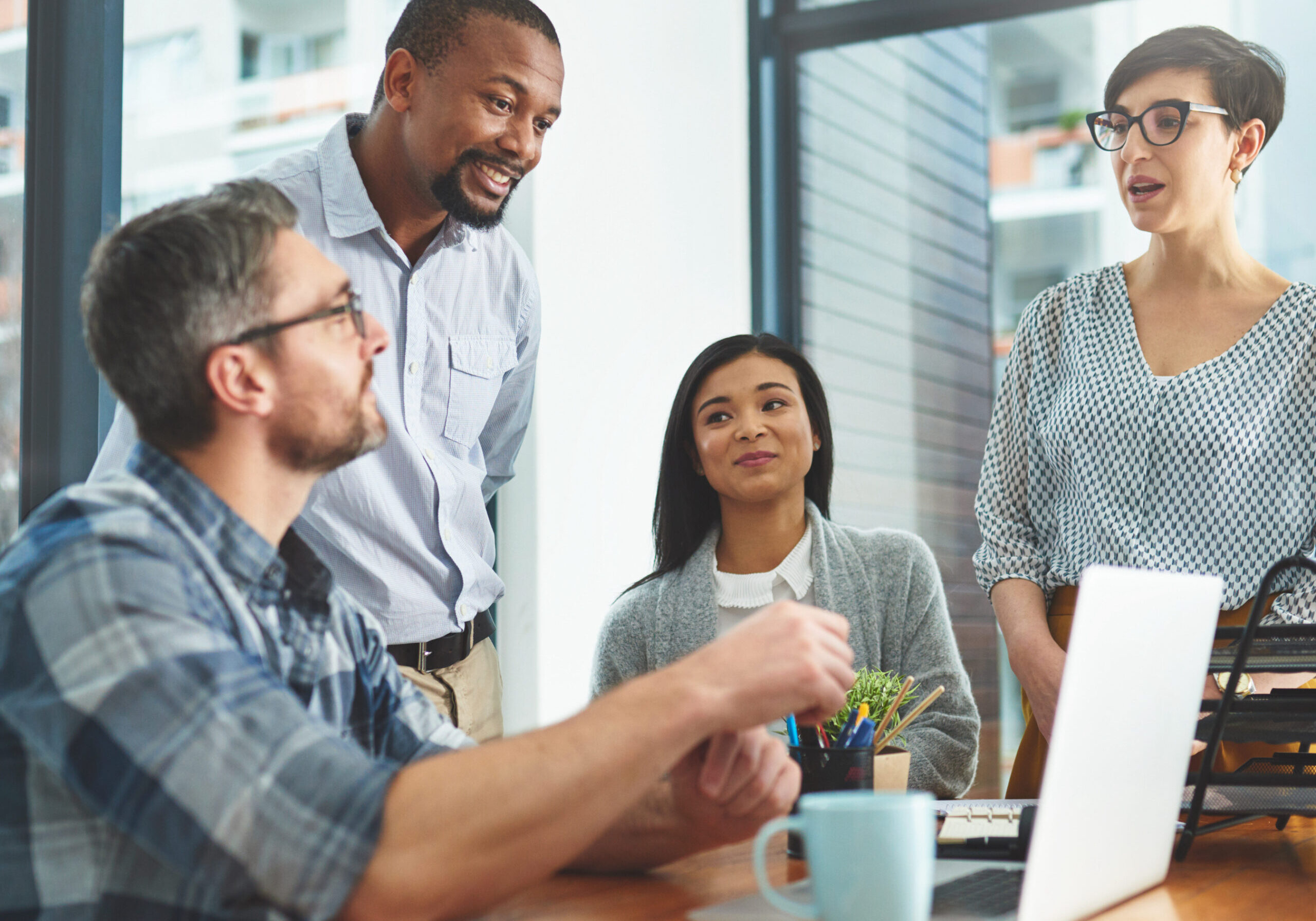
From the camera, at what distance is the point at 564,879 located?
1.16 metres

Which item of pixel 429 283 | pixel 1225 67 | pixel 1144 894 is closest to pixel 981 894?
pixel 1144 894

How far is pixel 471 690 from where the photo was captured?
2.03 m

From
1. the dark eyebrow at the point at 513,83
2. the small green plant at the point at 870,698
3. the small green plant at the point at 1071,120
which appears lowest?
the small green plant at the point at 870,698

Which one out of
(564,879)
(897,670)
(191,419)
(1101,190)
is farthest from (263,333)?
(1101,190)

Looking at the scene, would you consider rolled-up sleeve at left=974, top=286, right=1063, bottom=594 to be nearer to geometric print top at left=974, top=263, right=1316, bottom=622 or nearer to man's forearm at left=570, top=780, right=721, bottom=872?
geometric print top at left=974, top=263, right=1316, bottom=622

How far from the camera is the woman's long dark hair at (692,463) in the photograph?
96.3 inches

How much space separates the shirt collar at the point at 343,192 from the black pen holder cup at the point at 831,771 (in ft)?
3.64

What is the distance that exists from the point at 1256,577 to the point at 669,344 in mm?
1832

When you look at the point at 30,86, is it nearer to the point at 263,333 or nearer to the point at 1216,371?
the point at 263,333

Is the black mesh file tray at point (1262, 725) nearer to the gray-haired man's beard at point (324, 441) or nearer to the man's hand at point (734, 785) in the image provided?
the man's hand at point (734, 785)

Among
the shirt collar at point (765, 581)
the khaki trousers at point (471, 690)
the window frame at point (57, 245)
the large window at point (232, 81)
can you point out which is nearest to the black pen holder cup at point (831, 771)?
the khaki trousers at point (471, 690)

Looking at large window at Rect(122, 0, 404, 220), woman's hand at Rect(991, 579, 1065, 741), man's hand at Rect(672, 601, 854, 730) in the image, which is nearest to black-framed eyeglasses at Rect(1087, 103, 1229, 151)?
woman's hand at Rect(991, 579, 1065, 741)

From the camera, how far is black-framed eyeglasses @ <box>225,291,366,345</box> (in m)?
1.06

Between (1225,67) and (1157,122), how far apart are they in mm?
119
